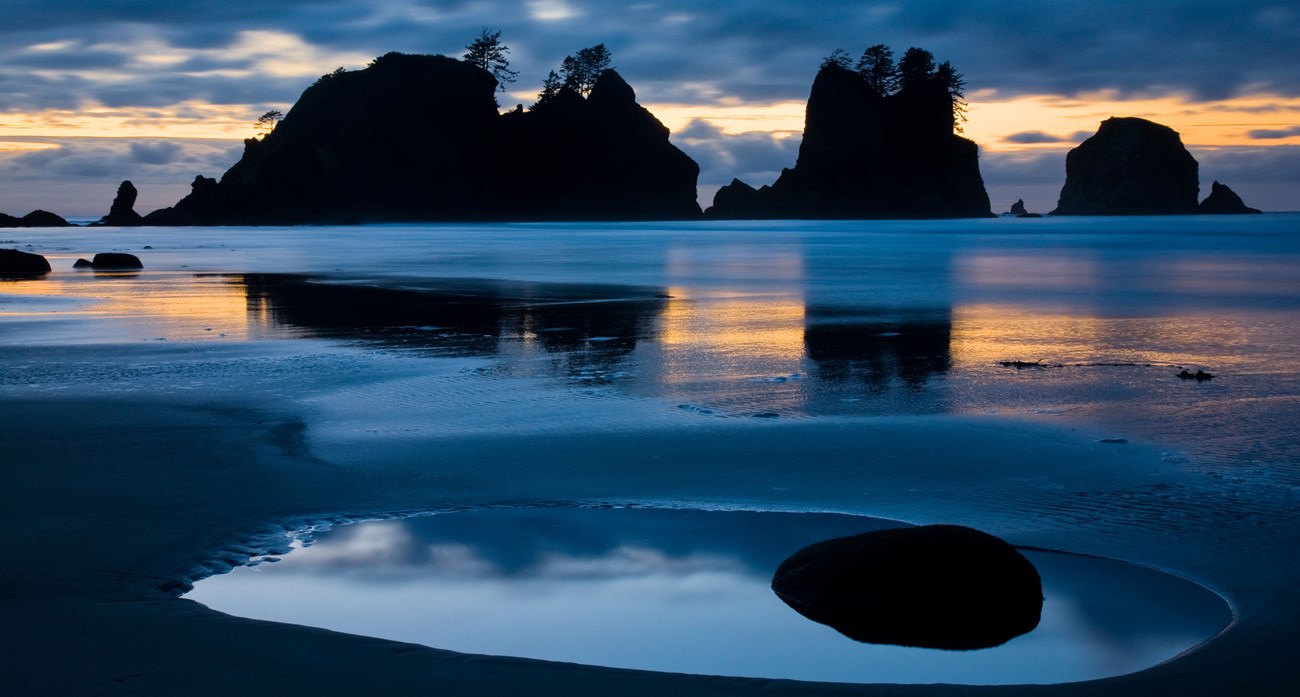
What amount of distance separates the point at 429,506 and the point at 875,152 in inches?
6052

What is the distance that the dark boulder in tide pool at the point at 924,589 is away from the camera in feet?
14.9

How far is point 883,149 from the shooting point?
6097 inches

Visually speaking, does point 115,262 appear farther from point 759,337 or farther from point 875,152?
point 875,152

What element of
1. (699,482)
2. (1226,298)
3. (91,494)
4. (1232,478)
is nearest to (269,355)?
(91,494)

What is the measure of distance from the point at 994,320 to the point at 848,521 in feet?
35.5

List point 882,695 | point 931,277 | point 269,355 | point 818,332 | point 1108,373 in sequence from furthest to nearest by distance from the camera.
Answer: point 931,277 → point 818,332 → point 269,355 → point 1108,373 → point 882,695

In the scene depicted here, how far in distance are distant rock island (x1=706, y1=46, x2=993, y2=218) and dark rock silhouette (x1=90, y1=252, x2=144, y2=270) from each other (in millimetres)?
128499

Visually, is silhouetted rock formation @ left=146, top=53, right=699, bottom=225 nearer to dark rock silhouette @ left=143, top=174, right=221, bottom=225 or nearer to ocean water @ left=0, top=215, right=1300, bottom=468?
dark rock silhouette @ left=143, top=174, right=221, bottom=225

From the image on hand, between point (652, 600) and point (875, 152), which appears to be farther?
point (875, 152)

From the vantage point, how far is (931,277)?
87.8 ft

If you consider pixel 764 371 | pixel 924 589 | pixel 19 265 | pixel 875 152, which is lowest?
pixel 924 589

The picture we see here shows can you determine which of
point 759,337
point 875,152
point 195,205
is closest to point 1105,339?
point 759,337

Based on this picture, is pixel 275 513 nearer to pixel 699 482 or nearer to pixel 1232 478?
pixel 699 482

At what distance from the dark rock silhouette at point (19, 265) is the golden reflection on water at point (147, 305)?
1.67m
